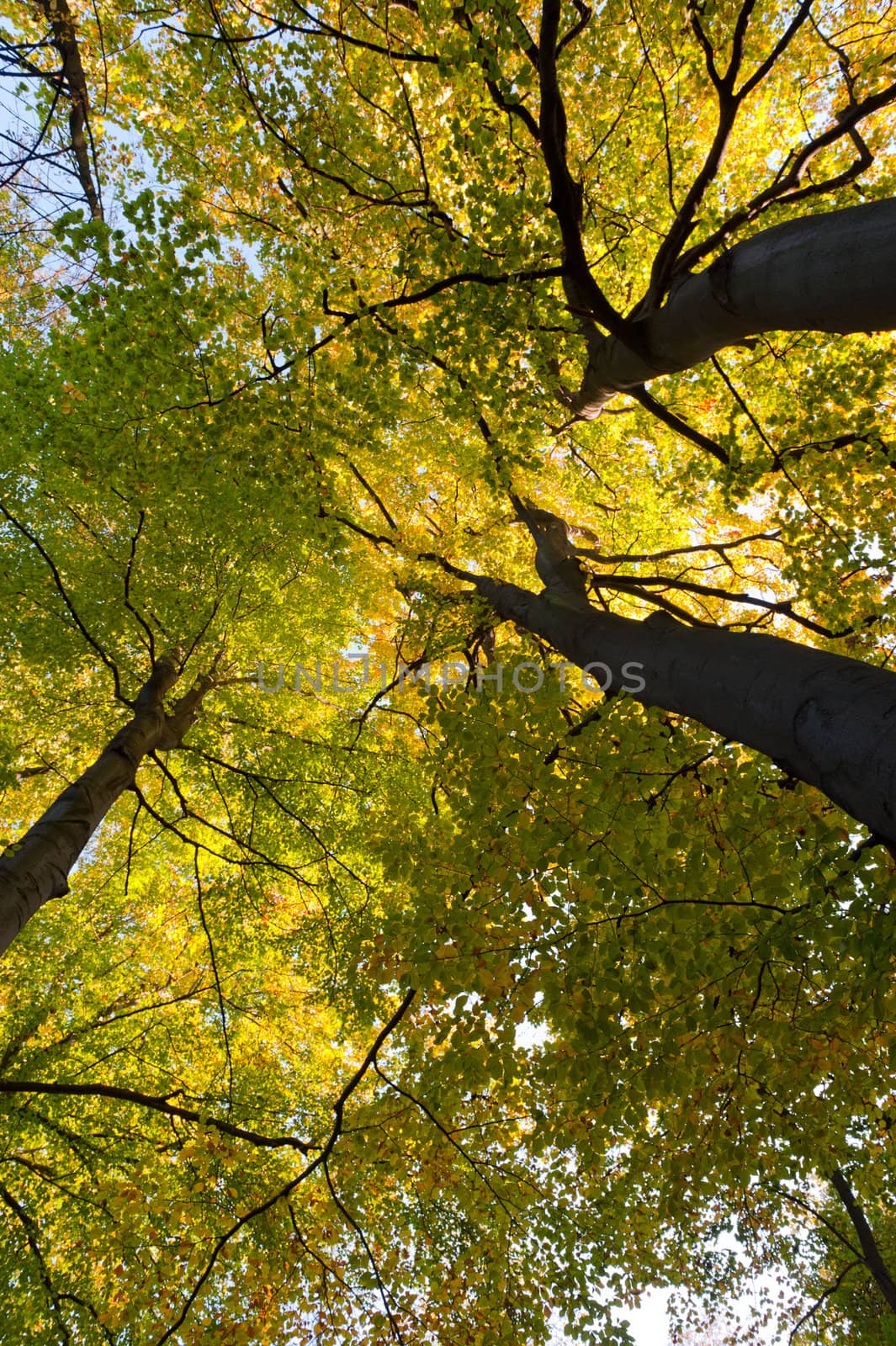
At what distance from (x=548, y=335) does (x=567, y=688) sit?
3589 millimetres

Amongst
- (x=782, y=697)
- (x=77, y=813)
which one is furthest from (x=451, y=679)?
(x=782, y=697)

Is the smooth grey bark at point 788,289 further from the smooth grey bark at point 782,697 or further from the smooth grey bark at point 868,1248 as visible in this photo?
the smooth grey bark at point 868,1248

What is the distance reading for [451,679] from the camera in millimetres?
8953

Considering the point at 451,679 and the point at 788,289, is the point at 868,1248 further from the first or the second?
the point at 788,289

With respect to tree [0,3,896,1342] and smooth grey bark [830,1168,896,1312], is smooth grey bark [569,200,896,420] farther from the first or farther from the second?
smooth grey bark [830,1168,896,1312]

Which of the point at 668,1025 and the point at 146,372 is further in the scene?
the point at 146,372

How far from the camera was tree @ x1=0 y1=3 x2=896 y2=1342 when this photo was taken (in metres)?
2.68

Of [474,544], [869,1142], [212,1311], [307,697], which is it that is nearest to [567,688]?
[474,544]

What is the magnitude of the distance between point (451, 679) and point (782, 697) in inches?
264

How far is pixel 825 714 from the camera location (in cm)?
211

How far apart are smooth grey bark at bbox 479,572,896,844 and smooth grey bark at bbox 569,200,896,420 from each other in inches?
51.3

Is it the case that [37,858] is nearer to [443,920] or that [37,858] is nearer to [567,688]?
[443,920]

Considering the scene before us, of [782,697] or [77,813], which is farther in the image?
[77,813]

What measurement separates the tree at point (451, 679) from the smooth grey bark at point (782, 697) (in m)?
0.03
